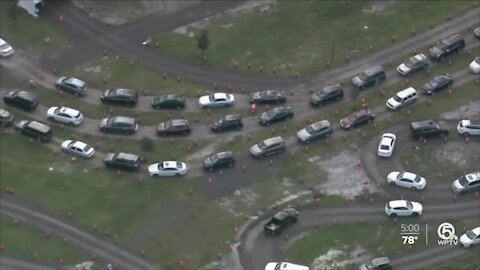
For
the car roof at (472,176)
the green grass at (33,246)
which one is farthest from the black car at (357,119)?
the green grass at (33,246)

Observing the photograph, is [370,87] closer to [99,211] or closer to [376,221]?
[376,221]

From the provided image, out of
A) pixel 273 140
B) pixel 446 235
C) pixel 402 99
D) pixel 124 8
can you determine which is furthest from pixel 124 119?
pixel 446 235

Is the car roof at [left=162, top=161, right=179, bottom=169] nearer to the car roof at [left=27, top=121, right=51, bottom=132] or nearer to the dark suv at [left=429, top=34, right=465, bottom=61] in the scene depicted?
the car roof at [left=27, top=121, right=51, bottom=132]

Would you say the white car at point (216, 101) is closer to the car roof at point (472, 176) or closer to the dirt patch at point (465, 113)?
the dirt patch at point (465, 113)

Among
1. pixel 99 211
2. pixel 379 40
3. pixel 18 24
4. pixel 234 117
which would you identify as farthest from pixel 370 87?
pixel 18 24

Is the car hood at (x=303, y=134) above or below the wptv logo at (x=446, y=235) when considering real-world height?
above

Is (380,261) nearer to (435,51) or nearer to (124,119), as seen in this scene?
(124,119)

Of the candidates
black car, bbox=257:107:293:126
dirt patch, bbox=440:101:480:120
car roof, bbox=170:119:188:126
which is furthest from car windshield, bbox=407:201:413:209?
car roof, bbox=170:119:188:126
